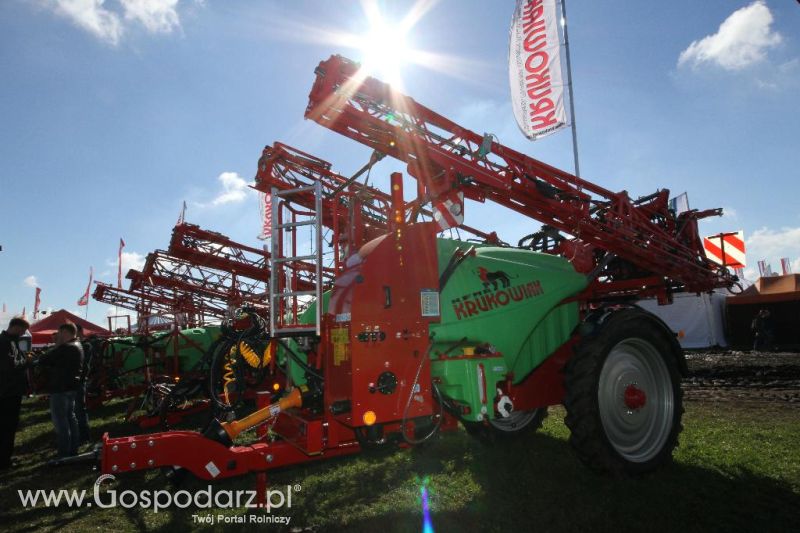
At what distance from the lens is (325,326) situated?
4.24m

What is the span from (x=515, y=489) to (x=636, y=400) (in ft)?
5.12

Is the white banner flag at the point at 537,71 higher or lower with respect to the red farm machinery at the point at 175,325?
higher

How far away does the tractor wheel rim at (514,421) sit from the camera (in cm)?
600

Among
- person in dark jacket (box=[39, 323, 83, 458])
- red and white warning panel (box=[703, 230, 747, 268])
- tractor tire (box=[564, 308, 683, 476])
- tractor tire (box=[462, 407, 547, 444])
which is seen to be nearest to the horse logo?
tractor tire (box=[564, 308, 683, 476])

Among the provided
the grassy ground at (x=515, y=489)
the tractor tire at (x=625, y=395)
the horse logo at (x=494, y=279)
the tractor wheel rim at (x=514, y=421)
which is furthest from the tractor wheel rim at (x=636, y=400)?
the tractor wheel rim at (x=514, y=421)

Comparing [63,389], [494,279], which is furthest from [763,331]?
[63,389]

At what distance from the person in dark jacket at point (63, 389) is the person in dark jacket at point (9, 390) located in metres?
0.37

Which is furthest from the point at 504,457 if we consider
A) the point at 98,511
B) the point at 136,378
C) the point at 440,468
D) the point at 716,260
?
the point at 136,378

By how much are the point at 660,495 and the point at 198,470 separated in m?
3.78

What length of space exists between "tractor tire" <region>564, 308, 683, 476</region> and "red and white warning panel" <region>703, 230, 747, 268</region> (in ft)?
9.28

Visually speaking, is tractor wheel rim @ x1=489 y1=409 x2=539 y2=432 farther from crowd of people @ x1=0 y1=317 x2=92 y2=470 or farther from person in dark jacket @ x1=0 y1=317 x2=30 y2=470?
person in dark jacket @ x1=0 y1=317 x2=30 y2=470

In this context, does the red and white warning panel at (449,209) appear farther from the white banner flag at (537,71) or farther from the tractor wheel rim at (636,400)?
the white banner flag at (537,71)

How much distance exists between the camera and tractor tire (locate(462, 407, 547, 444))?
19.3 ft

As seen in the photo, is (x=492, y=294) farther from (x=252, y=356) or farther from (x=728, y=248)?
(x=728, y=248)
